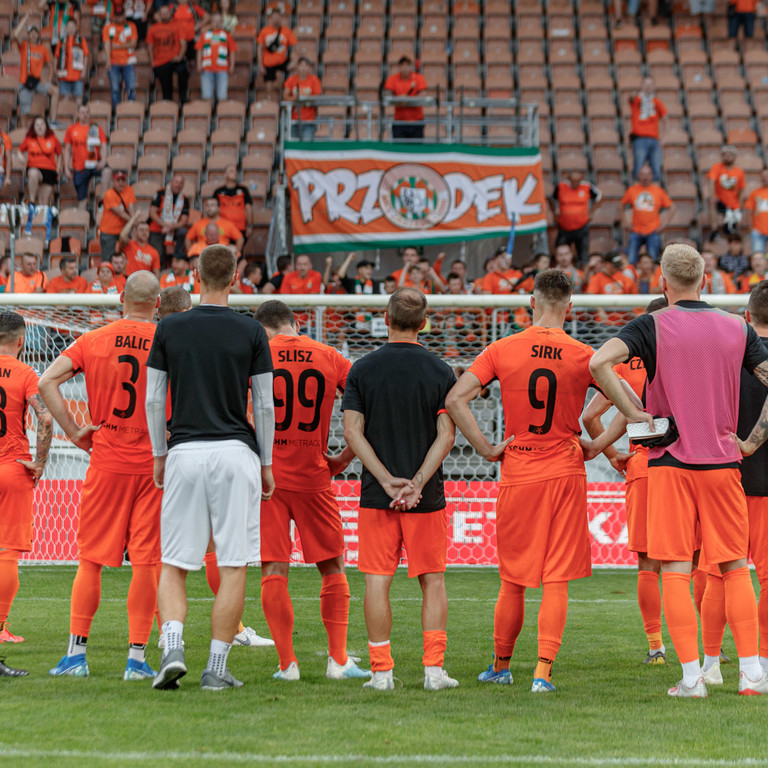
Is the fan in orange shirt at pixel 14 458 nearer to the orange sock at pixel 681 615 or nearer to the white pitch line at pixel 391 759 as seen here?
the white pitch line at pixel 391 759

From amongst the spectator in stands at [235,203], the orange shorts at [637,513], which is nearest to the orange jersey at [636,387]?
the orange shorts at [637,513]

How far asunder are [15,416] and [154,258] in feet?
30.8

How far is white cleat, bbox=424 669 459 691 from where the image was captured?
561 centimetres

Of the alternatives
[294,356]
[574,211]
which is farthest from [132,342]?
[574,211]

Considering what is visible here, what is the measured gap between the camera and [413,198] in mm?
16281

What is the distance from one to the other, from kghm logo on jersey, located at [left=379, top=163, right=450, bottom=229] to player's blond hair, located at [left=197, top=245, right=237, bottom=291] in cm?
1085

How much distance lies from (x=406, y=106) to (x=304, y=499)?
44.6 ft

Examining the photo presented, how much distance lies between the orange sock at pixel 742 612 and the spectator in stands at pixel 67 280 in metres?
10.7

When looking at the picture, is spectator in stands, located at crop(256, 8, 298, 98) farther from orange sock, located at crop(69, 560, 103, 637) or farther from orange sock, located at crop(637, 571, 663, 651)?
orange sock, located at crop(69, 560, 103, 637)

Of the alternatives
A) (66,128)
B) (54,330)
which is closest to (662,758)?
(54,330)

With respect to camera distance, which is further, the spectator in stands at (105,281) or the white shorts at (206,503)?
the spectator in stands at (105,281)

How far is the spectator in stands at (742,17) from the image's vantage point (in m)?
22.9

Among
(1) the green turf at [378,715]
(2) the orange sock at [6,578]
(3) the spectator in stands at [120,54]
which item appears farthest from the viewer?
(3) the spectator in stands at [120,54]

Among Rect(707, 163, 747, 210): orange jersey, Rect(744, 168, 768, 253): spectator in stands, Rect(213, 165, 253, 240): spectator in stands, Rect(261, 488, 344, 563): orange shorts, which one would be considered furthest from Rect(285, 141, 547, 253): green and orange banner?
Rect(261, 488, 344, 563): orange shorts
